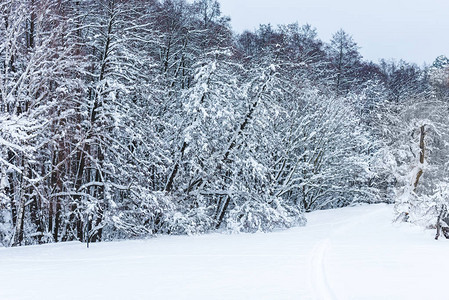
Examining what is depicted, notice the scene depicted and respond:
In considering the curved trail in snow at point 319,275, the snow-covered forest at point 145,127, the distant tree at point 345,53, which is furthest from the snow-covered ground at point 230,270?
the distant tree at point 345,53

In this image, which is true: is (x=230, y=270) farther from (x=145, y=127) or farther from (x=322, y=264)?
(x=145, y=127)

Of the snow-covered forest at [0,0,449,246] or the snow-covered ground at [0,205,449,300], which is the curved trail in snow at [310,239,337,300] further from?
the snow-covered forest at [0,0,449,246]

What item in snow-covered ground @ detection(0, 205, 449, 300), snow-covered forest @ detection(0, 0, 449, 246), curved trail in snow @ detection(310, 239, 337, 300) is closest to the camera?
curved trail in snow @ detection(310, 239, 337, 300)

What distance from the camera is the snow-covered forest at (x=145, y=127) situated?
12.9m

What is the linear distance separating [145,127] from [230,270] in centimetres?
885

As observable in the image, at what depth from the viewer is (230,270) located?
8062 mm

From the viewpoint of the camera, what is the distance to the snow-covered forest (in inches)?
506

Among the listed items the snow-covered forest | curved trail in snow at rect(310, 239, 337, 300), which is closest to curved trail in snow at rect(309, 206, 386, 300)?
curved trail in snow at rect(310, 239, 337, 300)

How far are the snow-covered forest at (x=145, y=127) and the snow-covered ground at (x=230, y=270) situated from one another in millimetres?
1835

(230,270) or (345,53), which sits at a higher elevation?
(345,53)

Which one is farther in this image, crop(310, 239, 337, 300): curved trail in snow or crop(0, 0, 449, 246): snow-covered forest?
crop(0, 0, 449, 246): snow-covered forest

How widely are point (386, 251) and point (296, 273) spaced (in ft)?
15.5

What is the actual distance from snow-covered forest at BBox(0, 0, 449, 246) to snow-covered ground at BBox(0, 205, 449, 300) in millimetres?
1835

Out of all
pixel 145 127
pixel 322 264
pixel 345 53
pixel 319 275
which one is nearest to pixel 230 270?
pixel 319 275
